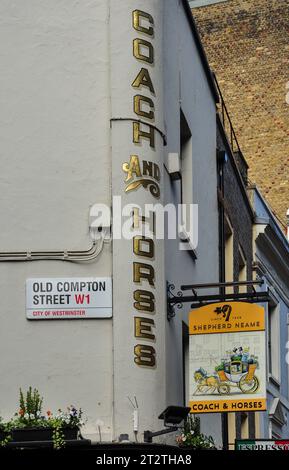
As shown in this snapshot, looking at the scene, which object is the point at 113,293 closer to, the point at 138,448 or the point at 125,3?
the point at 138,448

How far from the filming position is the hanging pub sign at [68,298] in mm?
17297

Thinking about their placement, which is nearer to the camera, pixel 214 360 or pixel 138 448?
pixel 138 448

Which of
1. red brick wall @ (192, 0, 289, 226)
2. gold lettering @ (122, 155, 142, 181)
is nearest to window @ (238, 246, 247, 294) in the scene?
red brick wall @ (192, 0, 289, 226)

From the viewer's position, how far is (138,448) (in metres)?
16.4

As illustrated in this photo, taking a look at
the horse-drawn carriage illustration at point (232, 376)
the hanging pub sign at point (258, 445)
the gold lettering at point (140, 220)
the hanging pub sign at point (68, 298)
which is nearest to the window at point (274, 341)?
the hanging pub sign at point (258, 445)

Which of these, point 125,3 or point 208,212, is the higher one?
point 125,3

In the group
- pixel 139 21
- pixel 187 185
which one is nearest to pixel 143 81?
pixel 139 21

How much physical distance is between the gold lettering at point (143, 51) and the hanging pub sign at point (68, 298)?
285cm

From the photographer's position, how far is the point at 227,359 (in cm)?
1858

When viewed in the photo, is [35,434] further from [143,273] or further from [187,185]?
[187,185]
